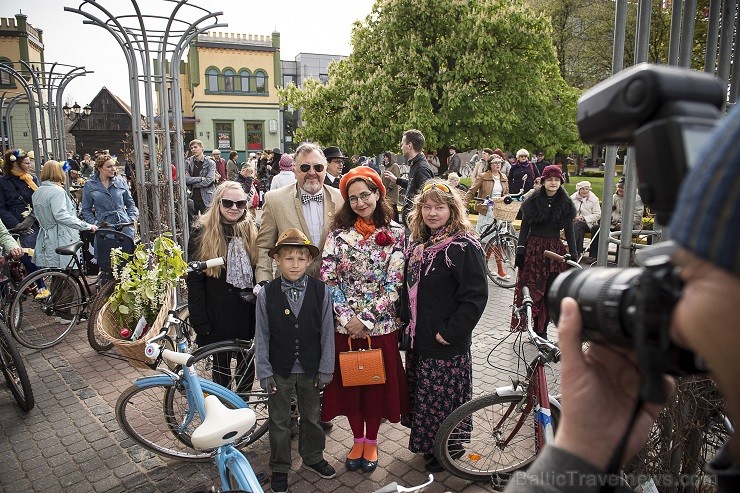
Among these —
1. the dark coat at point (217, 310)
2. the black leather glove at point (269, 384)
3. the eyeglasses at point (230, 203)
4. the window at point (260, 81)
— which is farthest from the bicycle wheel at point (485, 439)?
Answer: the window at point (260, 81)

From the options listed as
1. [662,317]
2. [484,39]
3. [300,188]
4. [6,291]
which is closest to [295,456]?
[300,188]

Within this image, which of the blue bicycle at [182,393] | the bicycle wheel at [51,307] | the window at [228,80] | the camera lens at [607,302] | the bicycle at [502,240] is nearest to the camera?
the camera lens at [607,302]

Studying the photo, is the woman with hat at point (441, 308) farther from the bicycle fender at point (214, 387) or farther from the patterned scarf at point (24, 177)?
the patterned scarf at point (24, 177)

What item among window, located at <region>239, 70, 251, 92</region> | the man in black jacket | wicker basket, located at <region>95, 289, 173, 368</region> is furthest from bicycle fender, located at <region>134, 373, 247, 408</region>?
window, located at <region>239, 70, 251, 92</region>

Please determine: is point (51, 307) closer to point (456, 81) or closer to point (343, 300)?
point (343, 300)

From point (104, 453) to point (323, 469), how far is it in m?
1.76

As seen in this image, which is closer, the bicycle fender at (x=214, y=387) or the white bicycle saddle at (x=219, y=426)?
the white bicycle saddle at (x=219, y=426)

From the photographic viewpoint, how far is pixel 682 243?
0.59 m

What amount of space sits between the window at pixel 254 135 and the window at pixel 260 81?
2618mm

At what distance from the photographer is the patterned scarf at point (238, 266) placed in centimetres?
401

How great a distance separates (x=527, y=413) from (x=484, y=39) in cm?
1534

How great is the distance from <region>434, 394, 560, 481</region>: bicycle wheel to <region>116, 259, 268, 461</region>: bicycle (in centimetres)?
146

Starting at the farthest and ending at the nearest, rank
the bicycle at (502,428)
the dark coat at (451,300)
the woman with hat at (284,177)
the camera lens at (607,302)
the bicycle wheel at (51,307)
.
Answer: the woman with hat at (284,177)
the bicycle wheel at (51,307)
the dark coat at (451,300)
the bicycle at (502,428)
the camera lens at (607,302)

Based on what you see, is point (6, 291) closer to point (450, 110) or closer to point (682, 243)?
point (682, 243)
